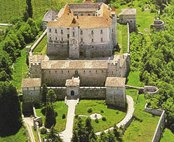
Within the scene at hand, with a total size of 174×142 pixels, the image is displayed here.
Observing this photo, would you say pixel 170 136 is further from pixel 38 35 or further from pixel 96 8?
pixel 38 35

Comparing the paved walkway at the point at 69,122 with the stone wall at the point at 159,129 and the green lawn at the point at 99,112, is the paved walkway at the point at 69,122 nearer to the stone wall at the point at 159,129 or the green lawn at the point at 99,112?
the green lawn at the point at 99,112

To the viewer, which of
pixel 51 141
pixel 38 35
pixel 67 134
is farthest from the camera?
pixel 38 35

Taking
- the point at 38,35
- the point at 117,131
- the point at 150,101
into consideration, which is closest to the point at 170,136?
the point at 150,101

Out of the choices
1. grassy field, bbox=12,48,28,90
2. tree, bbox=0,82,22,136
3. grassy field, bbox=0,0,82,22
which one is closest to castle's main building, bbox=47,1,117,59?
grassy field, bbox=12,48,28,90

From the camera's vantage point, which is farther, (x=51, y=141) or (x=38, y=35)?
(x=38, y=35)

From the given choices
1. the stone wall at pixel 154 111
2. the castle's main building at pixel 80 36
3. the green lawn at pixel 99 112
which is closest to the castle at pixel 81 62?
the castle's main building at pixel 80 36

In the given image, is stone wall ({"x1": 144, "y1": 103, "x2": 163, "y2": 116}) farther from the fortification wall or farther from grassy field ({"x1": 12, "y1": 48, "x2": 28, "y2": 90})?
grassy field ({"x1": 12, "y1": 48, "x2": 28, "y2": 90})
